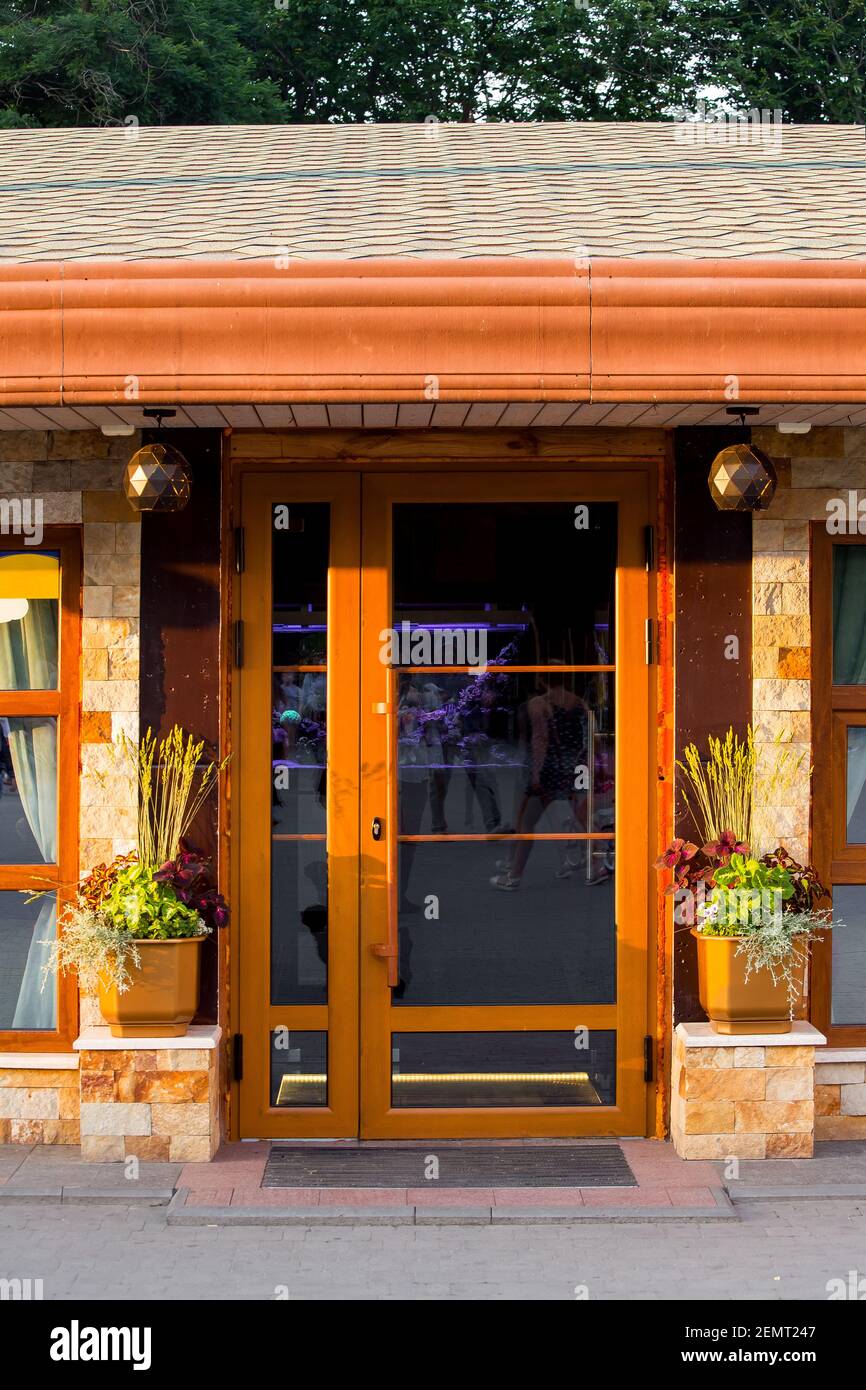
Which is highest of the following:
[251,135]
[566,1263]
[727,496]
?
[251,135]

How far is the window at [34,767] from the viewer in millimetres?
5898

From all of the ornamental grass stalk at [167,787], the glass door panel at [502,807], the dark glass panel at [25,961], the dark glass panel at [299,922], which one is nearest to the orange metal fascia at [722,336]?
the glass door panel at [502,807]

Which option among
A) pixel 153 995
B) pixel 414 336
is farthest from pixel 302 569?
pixel 153 995

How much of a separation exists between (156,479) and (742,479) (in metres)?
2.22

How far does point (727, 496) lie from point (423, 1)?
2003cm

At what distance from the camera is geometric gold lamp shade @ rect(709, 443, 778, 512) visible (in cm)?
538

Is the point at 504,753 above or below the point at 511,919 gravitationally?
above

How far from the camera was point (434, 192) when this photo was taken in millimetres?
6836

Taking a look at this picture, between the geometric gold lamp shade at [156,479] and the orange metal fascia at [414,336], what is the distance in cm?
47

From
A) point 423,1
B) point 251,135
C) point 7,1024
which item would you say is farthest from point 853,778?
point 423,1

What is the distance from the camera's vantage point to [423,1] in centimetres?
2258

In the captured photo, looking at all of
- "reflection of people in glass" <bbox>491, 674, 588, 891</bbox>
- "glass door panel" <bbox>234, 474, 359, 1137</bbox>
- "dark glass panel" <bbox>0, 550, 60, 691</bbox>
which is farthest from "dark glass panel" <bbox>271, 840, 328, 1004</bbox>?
"dark glass panel" <bbox>0, 550, 60, 691</bbox>

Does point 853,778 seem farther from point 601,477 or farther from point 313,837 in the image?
point 313,837

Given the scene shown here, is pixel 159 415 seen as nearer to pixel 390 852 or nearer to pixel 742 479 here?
pixel 390 852
